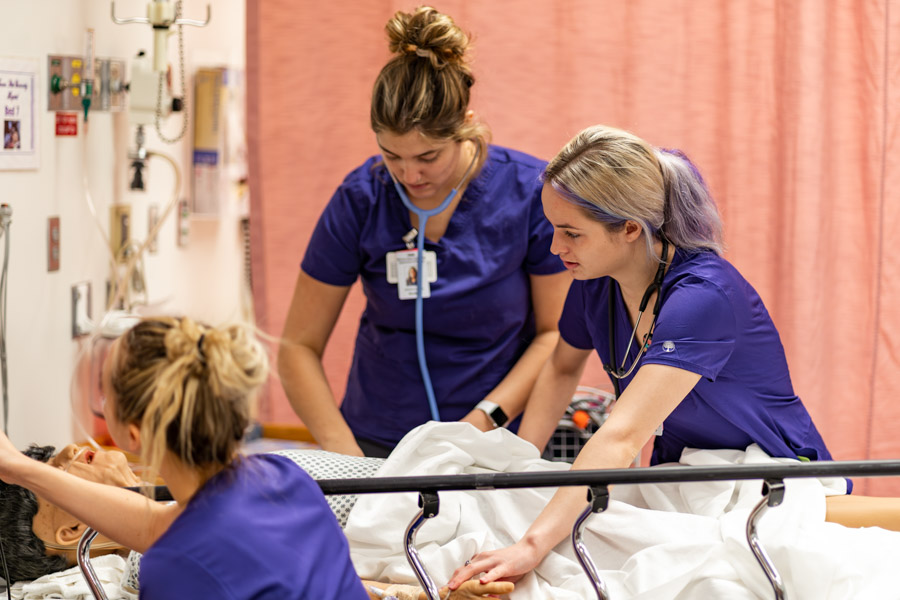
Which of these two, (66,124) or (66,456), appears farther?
(66,124)

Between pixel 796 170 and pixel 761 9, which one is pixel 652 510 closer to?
pixel 796 170

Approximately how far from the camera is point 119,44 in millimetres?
3080

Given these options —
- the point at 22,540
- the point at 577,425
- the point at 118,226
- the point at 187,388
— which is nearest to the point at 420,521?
the point at 187,388

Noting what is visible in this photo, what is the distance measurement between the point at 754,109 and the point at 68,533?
2106 mm

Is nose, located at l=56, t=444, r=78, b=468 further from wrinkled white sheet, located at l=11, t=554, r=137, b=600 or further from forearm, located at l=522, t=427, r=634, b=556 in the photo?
forearm, located at l=522, t=427, r=634, b=556

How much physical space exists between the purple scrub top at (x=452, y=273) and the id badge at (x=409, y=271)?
0.02 m

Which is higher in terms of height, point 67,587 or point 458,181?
point 458,181

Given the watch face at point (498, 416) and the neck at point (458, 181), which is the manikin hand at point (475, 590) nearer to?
the watch face at point (498, 416)

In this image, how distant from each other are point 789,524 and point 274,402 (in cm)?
201

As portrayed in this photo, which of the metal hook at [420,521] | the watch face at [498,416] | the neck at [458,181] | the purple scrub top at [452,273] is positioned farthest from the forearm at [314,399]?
the metal hook at [420,521]

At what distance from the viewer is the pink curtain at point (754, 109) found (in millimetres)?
2678

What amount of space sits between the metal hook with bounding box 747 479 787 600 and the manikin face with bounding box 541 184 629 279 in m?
0.55

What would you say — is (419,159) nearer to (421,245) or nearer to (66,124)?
(421,245)

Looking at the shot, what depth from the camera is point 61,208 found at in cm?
273
